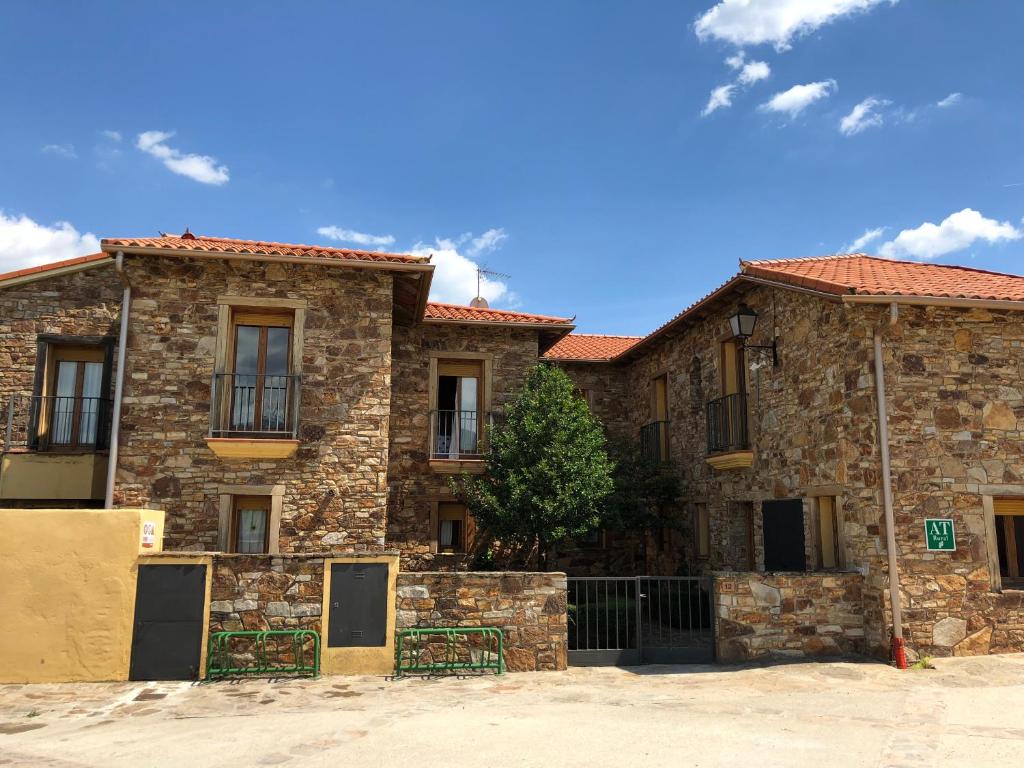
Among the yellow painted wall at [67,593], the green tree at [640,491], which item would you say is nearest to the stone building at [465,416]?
the green tree at [640,491]

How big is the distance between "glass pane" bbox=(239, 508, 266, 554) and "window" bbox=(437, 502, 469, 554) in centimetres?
398

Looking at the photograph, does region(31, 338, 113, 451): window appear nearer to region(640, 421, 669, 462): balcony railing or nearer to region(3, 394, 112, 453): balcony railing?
region(3, 394, 112, 453): balcony railing

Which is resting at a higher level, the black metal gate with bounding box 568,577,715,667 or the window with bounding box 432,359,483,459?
the window with bounding box 432,359,483,459

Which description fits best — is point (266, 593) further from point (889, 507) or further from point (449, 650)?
point (889, 507)

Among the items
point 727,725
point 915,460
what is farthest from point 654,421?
point 727,725

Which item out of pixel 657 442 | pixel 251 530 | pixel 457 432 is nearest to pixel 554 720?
pixel 251 530

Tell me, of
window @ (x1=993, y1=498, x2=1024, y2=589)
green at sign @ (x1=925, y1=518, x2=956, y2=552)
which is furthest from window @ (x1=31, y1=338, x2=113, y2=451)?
window @ (x1=993, y1=498, x2=1024, y2=589)

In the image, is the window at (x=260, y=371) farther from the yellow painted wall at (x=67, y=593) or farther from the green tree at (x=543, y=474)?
the green tree at (x=543, y=474)

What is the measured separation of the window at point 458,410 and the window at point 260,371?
3.62 m

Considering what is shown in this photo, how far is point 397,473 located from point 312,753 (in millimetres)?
8277

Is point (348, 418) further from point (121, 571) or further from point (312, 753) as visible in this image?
point (312, 753)

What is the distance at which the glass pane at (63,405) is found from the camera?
12281mm

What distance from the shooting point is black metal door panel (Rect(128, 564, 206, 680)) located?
8.48 m

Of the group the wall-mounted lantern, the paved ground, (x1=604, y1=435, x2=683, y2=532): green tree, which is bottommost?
the paved ground
